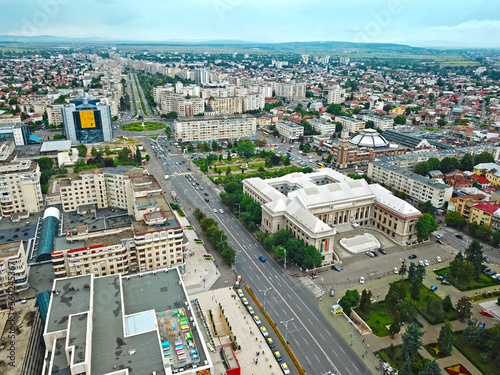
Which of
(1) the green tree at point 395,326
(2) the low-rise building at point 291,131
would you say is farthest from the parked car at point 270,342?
(2) the low-rise building at point 291,131

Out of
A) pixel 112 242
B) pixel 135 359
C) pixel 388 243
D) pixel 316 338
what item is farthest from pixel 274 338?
pixel 388 243

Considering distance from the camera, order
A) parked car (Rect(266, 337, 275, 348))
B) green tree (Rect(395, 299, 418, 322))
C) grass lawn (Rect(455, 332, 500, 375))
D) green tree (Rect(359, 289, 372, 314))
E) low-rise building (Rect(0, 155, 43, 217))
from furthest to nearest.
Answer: low-rise building (Rect(0, 155, 43, 217)) → green tree (Rect(359, 289, 372, 314)) → green tree (Rect(395, 299, 418, 322)) → parked car (Rect(266, 337, 275, 348)) → grass lawn (Rect(455, 332, 500, 375))

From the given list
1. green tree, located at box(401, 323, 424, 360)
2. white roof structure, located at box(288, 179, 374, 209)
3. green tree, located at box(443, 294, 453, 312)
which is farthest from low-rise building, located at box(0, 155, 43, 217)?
green tree, located at box(443, 294, 453, 312)

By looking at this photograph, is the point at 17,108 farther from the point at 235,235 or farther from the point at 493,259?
the point at 493,259

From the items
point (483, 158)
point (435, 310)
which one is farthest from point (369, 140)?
point (435, 310)

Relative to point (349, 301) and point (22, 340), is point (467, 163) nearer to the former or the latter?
point (349, 301)

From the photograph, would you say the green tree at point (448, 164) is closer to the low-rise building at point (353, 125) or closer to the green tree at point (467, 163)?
the green tree at point (467, 163)

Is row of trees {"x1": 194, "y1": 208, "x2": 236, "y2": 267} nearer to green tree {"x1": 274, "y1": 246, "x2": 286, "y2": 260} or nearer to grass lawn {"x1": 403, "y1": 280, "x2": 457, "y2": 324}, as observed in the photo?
green tree {"x1": 274, "y1": 246, "x2": 286, "y2": 260}
